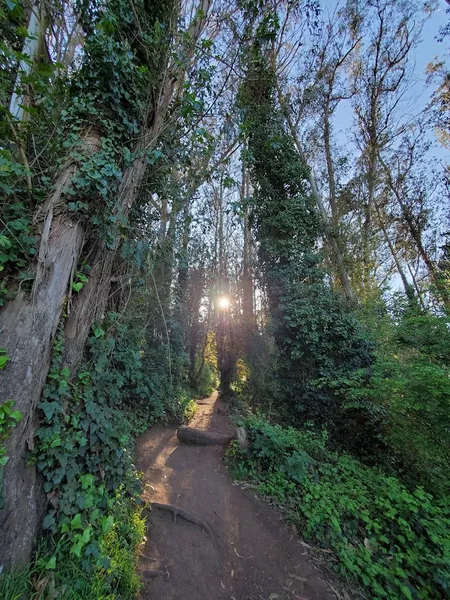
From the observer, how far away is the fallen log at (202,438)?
5.35 metres

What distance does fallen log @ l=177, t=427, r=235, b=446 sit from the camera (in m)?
5.35

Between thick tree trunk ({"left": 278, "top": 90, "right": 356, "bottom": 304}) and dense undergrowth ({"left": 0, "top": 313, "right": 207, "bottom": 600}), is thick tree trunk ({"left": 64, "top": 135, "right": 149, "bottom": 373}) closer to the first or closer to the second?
dense undergrowth ({"left": 0, "top": 313, "right": 207, "bottom": 600})

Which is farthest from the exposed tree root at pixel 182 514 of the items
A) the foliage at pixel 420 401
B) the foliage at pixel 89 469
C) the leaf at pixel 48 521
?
the foliage at pixel 420 401

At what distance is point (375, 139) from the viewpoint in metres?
10.9

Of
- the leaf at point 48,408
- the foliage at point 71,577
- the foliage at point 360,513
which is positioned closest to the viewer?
the foliage at point 71,577

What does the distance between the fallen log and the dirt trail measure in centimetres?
105

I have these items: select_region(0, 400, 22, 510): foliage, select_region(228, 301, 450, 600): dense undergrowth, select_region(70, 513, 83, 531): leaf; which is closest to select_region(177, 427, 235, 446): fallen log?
select_region(228, 301, 450, 600): dense undergrowth

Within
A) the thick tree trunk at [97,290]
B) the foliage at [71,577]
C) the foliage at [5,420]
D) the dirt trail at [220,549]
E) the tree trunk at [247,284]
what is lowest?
the dirt trail at [220,549]

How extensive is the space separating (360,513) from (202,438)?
3422 millimetres

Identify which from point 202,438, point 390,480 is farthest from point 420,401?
point 202,438

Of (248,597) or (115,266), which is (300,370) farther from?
(115,266)

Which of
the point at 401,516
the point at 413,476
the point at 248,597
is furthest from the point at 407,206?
the point at 248,597

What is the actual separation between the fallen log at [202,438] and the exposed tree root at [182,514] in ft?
7.14

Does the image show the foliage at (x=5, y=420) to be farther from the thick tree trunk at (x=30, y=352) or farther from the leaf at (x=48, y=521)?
the leaf at (x=48, y=521)
